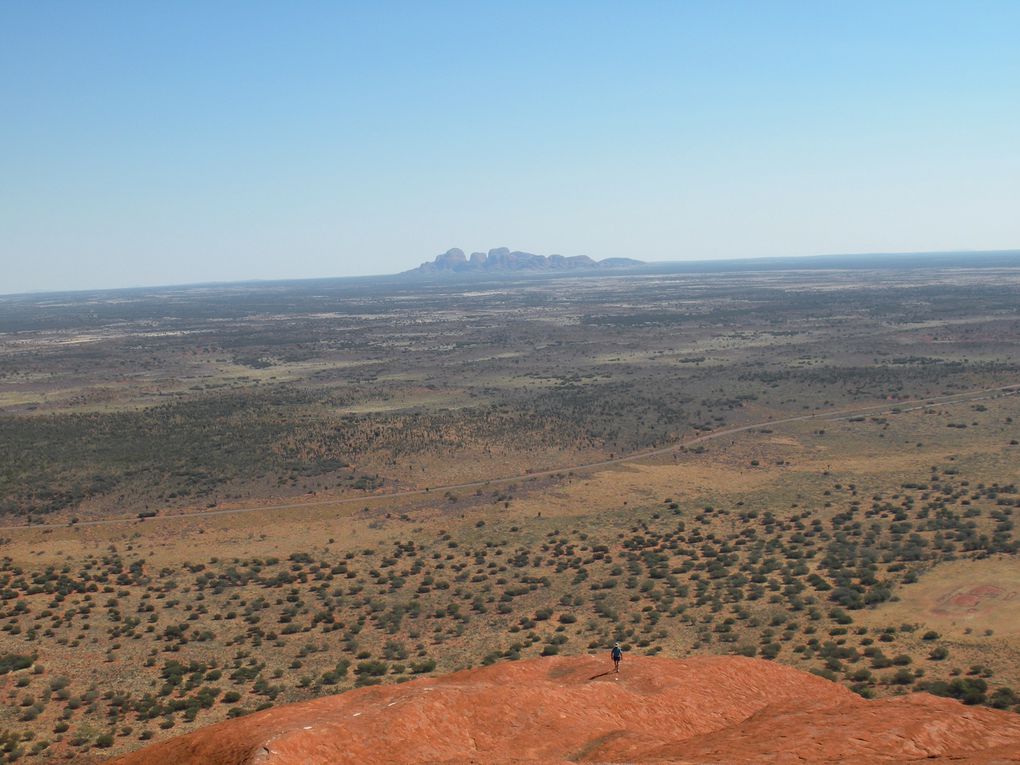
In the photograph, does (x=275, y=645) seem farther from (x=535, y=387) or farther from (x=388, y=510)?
(x=535, y=387)

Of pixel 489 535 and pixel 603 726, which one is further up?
pixel 603 726

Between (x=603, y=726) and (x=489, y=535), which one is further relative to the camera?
(x=489, y=535)

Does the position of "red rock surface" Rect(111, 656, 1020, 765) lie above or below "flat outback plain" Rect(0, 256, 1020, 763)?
above

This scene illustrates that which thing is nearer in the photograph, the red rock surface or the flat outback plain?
the red rock surface

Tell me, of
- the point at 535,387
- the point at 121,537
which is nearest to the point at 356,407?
the point at 535,387
